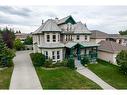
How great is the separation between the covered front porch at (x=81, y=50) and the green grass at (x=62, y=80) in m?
5.60

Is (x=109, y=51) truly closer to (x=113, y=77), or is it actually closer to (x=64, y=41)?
(x=64, y=41)

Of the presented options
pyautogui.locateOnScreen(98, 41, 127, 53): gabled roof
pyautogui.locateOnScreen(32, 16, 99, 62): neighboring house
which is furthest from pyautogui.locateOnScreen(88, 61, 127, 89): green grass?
pyautogui.locateOnScreen(98, 41, 127, 53): gabled roof

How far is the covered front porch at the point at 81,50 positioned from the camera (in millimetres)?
29094

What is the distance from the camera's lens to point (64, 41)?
3081 cm

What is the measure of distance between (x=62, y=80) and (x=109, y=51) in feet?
47.6

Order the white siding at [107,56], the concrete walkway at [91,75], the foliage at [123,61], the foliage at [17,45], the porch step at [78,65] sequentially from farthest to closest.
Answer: the foliage at [17,45] < the white siding at [107,56] < the porch step at [78,65] < the foliage at [123,61] < the concrete walkway at [91,75]

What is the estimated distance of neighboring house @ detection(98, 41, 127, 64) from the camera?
98.7 feet

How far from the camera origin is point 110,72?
2375cm

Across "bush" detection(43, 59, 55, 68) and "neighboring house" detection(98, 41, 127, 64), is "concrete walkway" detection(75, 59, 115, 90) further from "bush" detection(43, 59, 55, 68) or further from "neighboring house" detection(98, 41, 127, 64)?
"neighboring house" detection(98, 41, 127, 64)

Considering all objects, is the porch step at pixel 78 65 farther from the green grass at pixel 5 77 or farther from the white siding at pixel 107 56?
the green grass at pixel 5 77

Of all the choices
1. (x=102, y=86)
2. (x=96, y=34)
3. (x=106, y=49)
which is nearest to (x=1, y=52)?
(x=102, y=86)

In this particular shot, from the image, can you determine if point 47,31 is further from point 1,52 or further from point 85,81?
point 85,81

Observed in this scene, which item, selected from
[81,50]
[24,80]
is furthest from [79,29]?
[24,80]

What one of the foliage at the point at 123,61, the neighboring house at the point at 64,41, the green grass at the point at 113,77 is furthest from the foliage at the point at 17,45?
the foliage at the point at 123,61
